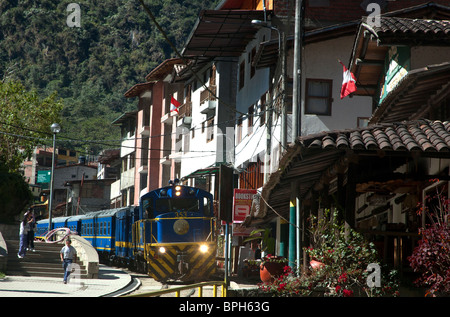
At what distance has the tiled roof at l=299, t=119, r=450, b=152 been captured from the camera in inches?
480

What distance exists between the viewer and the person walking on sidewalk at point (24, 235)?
2837cm

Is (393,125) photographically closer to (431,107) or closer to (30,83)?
(431,107)

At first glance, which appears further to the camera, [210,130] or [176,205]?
[210,130]

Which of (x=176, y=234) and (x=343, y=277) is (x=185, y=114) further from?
(x=343, y=277)

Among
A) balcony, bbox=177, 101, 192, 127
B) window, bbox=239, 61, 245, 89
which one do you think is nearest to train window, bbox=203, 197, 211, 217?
window, bbox=239, 61, 245, 89

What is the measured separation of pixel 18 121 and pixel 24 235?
1031 inches

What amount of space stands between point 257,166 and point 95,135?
85.1m

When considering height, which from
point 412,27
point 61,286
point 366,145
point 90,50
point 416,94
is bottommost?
point 61,286

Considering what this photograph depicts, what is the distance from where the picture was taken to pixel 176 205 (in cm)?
2622

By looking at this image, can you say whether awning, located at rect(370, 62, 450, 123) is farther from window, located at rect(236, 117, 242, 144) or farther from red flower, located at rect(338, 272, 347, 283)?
window, located at rect(236, 117, 242, 144)

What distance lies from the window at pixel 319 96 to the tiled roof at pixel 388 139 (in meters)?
17.7

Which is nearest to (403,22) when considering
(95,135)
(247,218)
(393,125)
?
(393,125)

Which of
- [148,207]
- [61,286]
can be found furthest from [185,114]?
[61,286]

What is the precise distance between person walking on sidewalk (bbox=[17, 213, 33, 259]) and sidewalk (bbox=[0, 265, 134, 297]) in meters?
2.08
